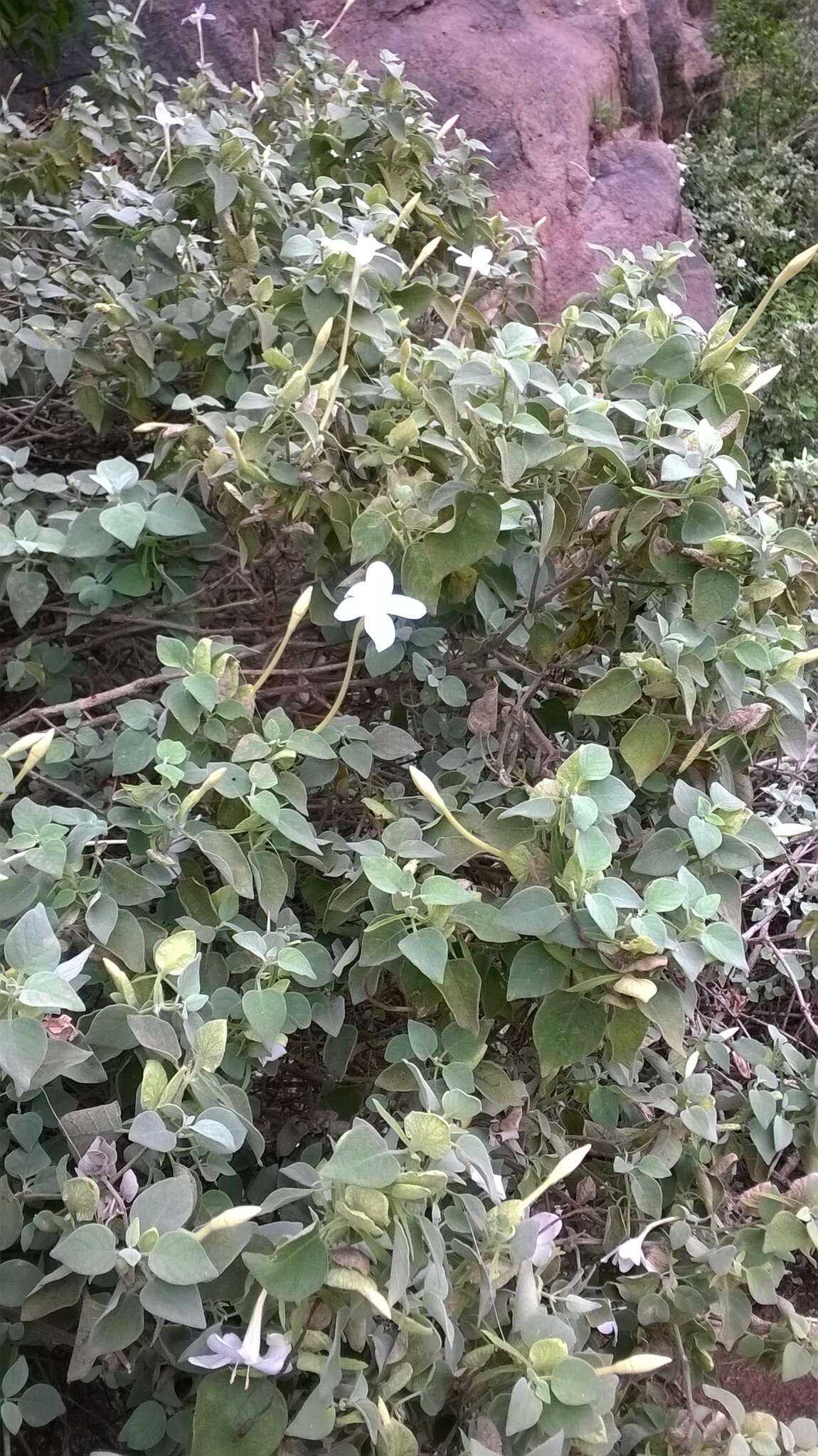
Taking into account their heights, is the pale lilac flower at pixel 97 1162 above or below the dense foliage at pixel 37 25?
below

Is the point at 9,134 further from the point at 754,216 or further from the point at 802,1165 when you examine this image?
the point at 754,216

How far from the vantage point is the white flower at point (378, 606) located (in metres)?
0.69

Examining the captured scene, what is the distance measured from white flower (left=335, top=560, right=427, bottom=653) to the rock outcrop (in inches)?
68.4

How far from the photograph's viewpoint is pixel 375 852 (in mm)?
748

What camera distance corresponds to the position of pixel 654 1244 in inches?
36.0

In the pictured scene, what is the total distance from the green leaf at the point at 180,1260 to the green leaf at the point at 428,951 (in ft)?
0.78

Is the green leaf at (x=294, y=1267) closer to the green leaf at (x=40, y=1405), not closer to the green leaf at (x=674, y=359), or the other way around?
the green leaf at (x=40, y=1405)

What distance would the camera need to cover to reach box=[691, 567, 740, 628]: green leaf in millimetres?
810

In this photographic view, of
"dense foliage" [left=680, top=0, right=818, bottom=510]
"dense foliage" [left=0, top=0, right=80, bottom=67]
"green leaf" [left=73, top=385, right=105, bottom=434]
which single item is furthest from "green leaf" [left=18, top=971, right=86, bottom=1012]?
"dense foliage" [left=680, top=0, right=818, bottom=510]

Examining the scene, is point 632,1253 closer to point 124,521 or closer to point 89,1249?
point 89,1249

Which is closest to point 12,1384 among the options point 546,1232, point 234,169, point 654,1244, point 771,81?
point 546,1232

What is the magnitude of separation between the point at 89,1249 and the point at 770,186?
14.6 feet

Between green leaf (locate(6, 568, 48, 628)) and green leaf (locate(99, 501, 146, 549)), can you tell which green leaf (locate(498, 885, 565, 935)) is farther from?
green leaf (locate(6, 568, 48, 628))

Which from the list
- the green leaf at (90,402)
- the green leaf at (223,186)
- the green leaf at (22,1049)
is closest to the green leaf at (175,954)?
the green leaf at (22,1049)
